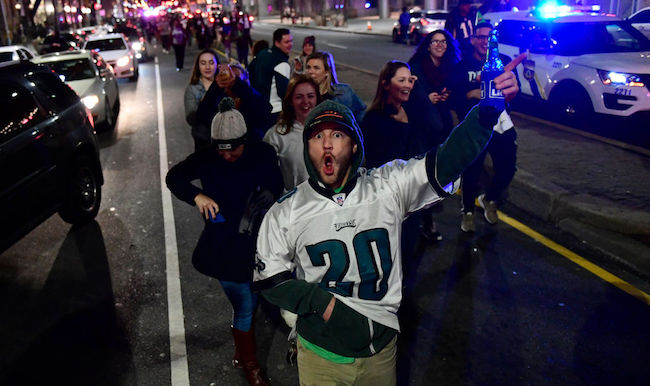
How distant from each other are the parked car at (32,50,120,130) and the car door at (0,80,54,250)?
5.57 m

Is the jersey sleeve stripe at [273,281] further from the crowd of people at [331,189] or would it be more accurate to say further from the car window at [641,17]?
the car window at [641,17]

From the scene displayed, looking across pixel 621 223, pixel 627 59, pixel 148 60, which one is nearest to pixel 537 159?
pixel 621 223

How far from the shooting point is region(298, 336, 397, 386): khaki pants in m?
2.46

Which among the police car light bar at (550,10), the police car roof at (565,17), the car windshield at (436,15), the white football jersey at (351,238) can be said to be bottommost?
the white football jersey at (351,238)

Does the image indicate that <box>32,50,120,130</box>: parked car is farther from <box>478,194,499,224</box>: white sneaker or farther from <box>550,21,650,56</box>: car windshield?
<box>550,21,650,56</box>: car windshield

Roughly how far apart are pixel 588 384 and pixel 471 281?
5.16 ft

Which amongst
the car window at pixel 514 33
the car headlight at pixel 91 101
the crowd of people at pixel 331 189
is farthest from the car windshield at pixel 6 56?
the car window at pixel 514 33

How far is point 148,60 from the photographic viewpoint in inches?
1237

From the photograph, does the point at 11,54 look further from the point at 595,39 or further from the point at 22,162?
the point at 595,39

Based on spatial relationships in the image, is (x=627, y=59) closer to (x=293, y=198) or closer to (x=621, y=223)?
(x=621, y=223)

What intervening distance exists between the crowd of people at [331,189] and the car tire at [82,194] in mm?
1802

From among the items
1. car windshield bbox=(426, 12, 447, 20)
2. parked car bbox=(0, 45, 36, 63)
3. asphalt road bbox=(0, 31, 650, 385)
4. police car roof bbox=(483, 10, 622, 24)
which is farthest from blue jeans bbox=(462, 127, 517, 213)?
car windshield bbox=(426, 12, 447, 20)

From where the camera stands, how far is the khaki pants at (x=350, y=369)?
246cm

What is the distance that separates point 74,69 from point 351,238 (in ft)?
39.2
